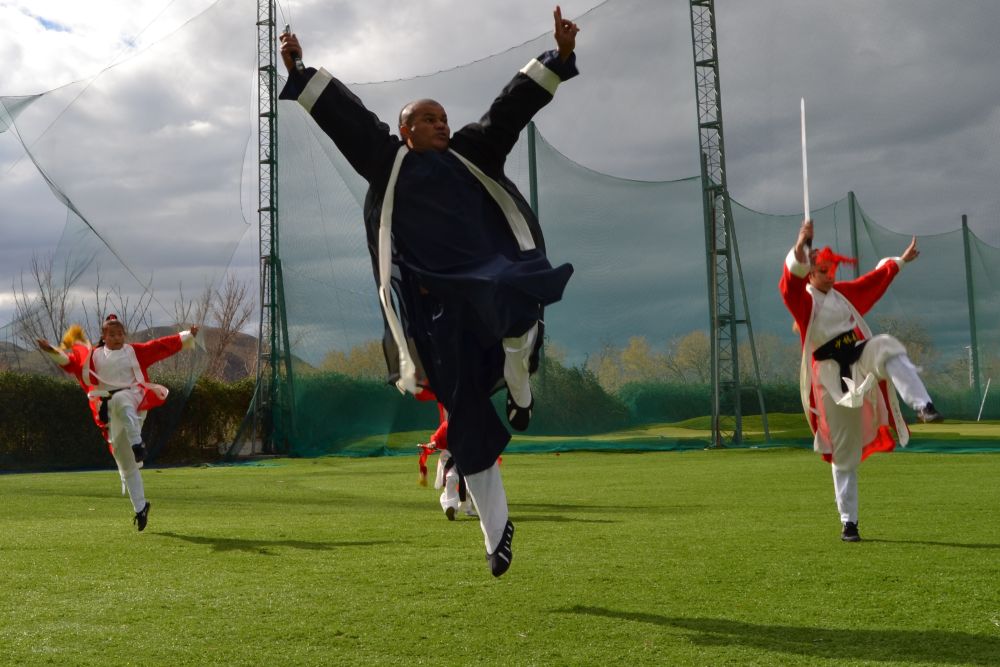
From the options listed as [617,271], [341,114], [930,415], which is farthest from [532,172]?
[341,114]

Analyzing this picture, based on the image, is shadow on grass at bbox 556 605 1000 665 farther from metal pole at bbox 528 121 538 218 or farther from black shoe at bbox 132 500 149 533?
metal pole at bbox 528 121 538 218

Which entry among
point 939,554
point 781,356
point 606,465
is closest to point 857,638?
point 939,554

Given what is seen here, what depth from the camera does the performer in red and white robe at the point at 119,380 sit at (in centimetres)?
654

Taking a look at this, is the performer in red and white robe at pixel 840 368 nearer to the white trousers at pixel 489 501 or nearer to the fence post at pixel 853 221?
the white trousers at pixel 489 501

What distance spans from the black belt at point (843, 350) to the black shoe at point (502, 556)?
2.47 meters

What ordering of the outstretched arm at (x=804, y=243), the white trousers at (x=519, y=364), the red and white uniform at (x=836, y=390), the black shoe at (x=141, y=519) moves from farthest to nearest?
the black shoe at (x=141, y=519) < the red and white uniform at (x=836, y=390) < the outstretched arm at (x=804, y=243) < the white trousers at (x=519, y=364)

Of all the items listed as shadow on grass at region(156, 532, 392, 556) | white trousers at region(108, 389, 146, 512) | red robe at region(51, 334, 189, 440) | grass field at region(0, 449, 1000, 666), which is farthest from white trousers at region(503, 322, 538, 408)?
red robe at region(51, 334, 189, 440)

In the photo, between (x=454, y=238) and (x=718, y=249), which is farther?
(x=718, y=249)

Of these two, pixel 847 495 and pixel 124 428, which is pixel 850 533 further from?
pixel 124 428

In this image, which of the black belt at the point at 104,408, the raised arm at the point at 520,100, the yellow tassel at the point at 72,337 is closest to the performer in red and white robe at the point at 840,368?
the raised arm at the point at 520,100

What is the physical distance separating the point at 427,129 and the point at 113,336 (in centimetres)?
401

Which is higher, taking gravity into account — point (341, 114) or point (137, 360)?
point (341, 114)

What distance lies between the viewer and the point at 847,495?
5.00 m

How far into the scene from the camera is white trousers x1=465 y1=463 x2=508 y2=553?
3469 millimetres
